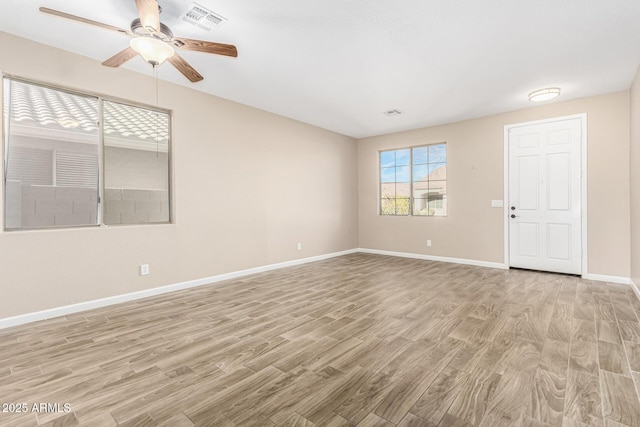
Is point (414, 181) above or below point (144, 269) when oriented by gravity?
above

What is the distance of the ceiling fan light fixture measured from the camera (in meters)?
2.41

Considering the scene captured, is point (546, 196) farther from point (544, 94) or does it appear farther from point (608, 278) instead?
point (544, 94)


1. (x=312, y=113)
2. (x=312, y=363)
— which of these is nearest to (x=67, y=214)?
(x=312, y=363)

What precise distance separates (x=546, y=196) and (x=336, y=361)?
4.68 m

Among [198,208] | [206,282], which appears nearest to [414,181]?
[198,208]

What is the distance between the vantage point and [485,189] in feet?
17.9

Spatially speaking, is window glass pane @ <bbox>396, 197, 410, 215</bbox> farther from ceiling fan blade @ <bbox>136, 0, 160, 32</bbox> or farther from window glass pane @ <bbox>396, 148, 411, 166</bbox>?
ceiling fan blade @ <bbox>136, 0, 160, 32</bbox>

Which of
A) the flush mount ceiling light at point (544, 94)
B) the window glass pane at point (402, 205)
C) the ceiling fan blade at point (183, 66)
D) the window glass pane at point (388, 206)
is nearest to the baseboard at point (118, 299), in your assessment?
the ceiling fan blade at point (183, 66)

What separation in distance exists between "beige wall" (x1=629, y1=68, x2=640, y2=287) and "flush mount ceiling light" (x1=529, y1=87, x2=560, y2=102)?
2.58 feet

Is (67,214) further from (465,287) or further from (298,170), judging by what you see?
(465,287)

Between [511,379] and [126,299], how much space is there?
155 inches

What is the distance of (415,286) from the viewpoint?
415 centimetres

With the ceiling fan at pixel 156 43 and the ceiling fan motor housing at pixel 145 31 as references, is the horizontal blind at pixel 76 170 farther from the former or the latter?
the ceiling fan motor housing at pixel 145 31

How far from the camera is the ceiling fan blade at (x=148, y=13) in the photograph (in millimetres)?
2084
